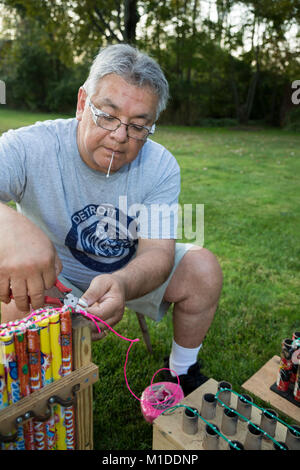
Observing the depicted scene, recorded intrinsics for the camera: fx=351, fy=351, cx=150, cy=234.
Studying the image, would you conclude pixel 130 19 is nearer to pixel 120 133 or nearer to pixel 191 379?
pixel 120 133

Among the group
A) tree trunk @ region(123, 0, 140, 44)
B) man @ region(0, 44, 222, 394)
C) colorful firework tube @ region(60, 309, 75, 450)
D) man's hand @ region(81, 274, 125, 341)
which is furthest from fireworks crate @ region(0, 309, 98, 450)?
tree trunk @ region(123, 0, 140, 44)

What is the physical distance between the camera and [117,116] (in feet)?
5.46

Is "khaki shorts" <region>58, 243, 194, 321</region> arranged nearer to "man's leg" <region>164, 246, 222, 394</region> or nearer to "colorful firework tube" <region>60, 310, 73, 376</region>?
"man's leg" <region>164, 246, 222, 394</region>

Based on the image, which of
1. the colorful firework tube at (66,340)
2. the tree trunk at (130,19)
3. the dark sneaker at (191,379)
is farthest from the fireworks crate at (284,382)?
the tree trunk at (130,19)

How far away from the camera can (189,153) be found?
1044cm

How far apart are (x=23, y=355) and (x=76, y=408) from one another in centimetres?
31

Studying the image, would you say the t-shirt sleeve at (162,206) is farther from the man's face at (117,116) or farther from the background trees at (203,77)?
the background trees at (203,77)

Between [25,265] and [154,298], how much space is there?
0.92 m

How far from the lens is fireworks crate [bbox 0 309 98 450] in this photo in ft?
3.44

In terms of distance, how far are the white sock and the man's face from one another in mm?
1088

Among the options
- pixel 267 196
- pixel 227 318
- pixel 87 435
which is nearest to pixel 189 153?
pixel 267 196

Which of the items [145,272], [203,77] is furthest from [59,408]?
[203,77]

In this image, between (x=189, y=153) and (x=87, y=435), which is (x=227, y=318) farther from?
(x=189, y=153)

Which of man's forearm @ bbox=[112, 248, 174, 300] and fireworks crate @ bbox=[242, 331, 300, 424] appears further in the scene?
fireworks crate @ bbox=[242, 331, 300, 424]
